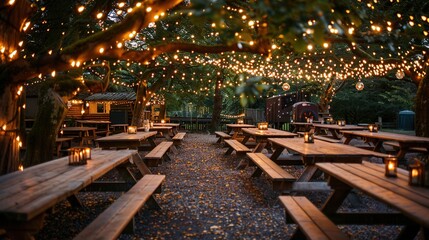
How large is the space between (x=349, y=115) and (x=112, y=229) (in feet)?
98.7

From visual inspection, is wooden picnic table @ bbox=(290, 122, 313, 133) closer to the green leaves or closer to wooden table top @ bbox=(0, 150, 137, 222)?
wooden table top @ bbox=(0, 150, 137, 222)

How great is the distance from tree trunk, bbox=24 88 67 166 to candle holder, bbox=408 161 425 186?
273 inches

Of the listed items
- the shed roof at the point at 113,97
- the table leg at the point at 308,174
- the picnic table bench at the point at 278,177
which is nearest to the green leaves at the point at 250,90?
the picnic table bench at the point at 278,177

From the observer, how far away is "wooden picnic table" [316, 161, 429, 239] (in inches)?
108

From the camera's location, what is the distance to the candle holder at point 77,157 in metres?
4.62

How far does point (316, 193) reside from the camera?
701cm

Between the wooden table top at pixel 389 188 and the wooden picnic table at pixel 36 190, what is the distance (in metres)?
2.60

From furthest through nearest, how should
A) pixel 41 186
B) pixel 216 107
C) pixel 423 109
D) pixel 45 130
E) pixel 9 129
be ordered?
pixel 216 107 < pixel 423 109 < pixel 45 130 < pixel 9 129 < pixel 41 186

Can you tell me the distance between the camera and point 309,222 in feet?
12.4

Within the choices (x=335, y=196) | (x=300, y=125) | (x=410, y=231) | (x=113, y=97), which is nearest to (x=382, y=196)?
(x=410, y=231)

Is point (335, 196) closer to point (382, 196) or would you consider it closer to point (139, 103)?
point (382, 196)

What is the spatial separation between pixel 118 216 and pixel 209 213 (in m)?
2.10

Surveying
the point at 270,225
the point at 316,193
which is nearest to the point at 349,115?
the point at 316,193

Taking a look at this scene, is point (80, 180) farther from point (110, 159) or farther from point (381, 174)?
point (381, 174)
